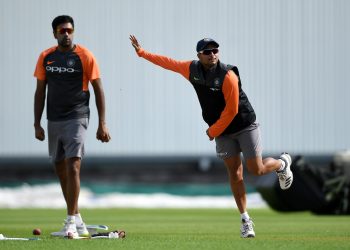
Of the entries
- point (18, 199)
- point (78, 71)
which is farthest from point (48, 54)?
point (18, 199)

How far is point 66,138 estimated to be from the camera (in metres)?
10.3

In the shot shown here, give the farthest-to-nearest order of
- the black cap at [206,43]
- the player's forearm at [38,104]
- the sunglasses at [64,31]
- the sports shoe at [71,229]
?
the player's forearm at [38,104]
the sunglasses at [64,31]
the black cap at [206,43]
the sports shoe at [71,229]

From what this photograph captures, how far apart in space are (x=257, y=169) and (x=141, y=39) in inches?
1426

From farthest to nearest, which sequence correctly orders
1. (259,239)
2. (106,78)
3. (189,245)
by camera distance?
(106,78) → (259,239) → (189,245)

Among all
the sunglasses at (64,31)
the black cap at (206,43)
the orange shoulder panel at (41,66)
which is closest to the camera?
the black cap at (206,43)

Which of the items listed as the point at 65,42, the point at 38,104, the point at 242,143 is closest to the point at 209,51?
the point at 242,143

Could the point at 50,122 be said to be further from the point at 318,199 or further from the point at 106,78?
the point at 106,78

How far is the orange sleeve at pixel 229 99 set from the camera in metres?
10.1

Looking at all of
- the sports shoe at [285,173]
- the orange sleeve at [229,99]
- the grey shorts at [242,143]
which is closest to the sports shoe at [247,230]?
the grey shorts at [242,143]

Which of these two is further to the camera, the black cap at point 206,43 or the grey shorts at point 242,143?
the grey shorts at point 242,143

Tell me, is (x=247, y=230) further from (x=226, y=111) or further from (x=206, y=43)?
(x=206, y=43)

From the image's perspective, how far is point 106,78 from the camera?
145 feet

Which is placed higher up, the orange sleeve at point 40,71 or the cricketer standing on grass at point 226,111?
the orange sleeve at point 40,71

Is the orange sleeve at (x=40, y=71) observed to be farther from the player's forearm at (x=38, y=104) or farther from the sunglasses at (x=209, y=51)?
the sunglasses at (x=209, y=51)
